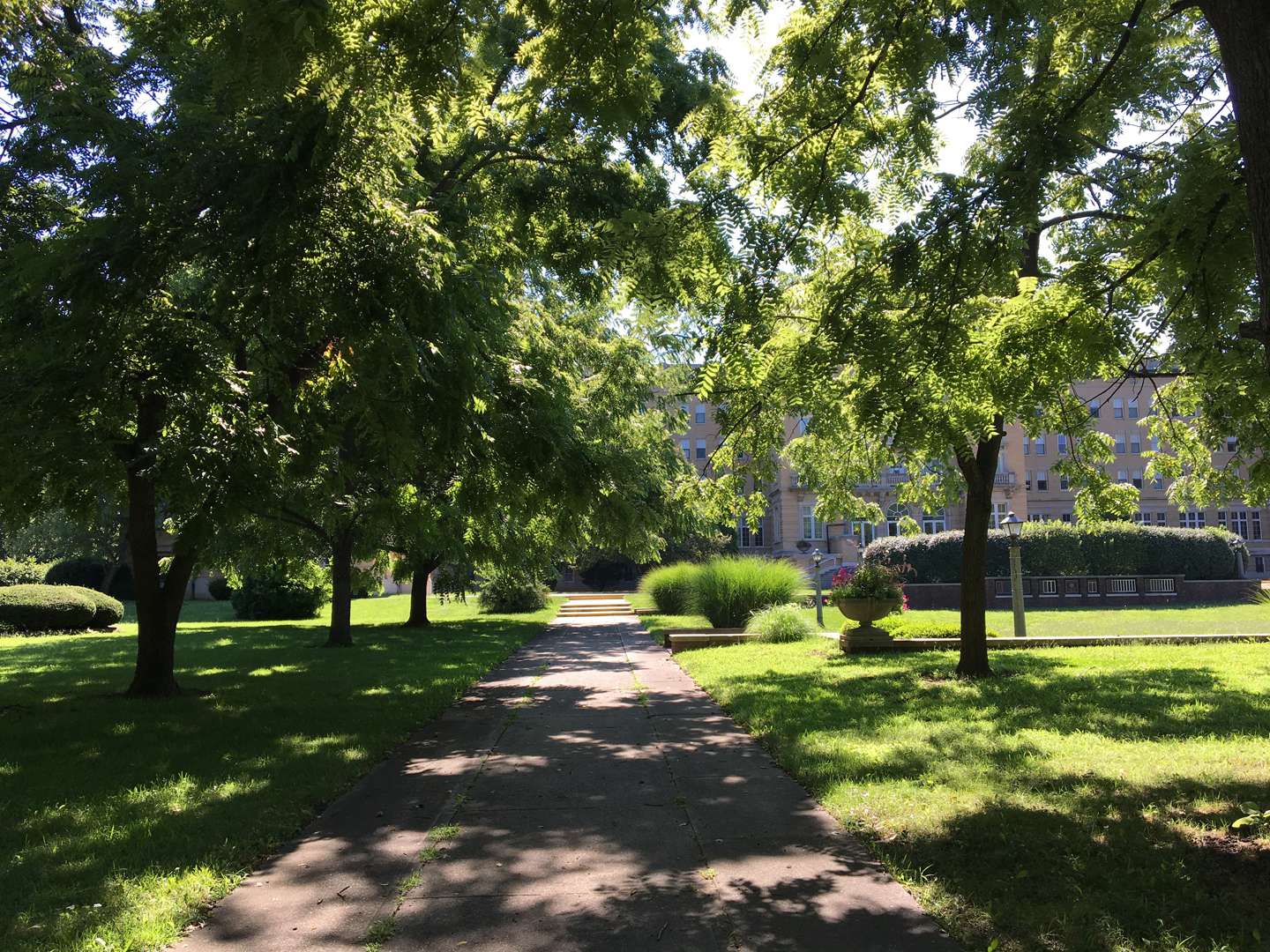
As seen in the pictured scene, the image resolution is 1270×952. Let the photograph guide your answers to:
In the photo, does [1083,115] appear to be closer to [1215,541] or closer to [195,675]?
[195,675]

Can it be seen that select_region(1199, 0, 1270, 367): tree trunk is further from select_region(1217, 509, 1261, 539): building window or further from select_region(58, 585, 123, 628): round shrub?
select_region(1217, 509, 1261, 539): building window

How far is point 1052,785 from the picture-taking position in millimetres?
5828

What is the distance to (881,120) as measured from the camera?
6.51 meters

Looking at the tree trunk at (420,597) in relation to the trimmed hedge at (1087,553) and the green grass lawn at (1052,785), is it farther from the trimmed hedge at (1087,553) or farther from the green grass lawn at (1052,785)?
the trimmed hedge at (1087,553)

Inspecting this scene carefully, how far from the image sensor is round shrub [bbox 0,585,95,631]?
70.4 ft

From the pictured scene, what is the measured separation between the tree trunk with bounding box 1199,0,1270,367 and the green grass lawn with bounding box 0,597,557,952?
17.7ft

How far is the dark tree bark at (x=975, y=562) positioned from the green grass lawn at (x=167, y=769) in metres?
6.65

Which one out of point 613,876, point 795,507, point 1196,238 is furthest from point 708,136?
point 795,507

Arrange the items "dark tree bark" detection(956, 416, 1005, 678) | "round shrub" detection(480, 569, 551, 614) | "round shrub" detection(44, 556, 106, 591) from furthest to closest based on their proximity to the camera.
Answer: "round shrub" detection(44, 556, 106, 591)
"round shrub" detection(480, 569, 551, 614)
"dark tree bark" detection(956, 416, 1005, 678)

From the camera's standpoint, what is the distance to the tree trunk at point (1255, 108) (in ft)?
11.9

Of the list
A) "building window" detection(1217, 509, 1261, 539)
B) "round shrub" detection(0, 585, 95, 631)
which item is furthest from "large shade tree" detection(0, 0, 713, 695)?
"building window" detection(1217, 509, 1261, 539)

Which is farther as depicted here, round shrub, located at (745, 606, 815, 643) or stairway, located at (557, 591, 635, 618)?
stairway, located at (557, 591, 635, 618)

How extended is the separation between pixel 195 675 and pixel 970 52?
12812 mm

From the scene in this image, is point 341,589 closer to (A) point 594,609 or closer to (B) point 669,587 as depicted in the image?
(B) point 669,587
